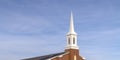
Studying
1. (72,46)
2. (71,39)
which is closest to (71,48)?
(72,46)

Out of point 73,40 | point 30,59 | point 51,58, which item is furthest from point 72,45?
point 30,59

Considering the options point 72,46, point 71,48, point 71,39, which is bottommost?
point 71,48

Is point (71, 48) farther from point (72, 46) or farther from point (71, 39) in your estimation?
point (71, 39)

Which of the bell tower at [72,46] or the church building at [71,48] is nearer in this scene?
the church building at [71,48]

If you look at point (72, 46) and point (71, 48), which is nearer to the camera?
point (71, 48)

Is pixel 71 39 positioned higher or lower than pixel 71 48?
higher

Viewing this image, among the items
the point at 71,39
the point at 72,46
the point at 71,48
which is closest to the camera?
the point at 71,48

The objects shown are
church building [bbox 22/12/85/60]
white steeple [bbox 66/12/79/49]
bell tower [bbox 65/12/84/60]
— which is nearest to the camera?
church building [bbox 22/12/85/60]

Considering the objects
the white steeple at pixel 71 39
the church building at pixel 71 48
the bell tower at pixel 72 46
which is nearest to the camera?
the church building at pixel 71 48

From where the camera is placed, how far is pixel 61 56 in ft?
255

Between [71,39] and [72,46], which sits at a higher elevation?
[71,39]

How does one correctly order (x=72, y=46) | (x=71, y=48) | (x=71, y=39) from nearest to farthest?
(x=71, y=48) < (x=72, y=46) < (x=71, y=39)

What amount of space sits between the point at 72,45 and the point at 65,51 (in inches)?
→ 86.5

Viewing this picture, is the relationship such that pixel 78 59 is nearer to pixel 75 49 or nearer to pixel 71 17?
pixel 75 49
